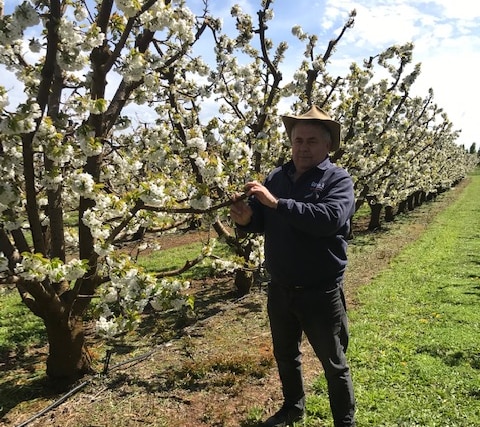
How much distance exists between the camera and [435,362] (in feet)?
17.0

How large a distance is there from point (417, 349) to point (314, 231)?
3.66 metres

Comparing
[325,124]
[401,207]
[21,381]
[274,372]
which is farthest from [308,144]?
[401,207]

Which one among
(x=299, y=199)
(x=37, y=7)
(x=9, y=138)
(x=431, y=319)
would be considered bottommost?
(x=431, y=319)

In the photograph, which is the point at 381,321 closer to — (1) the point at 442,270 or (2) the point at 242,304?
(2) the point at 242,304

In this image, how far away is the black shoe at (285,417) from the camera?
12.3 ft

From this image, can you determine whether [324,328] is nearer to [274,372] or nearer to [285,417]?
[285,417]

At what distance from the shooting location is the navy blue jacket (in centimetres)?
286

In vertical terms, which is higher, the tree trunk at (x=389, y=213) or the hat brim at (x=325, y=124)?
the hat brim at (x=325, y=124)

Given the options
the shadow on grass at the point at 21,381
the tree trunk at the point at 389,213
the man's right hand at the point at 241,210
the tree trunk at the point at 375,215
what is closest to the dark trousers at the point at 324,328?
the man's right hand at the point at 241,210

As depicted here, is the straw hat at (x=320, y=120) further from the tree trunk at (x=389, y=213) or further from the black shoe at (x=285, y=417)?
the tree trunk at (x=389, y=213)

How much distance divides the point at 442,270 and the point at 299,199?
845 cm

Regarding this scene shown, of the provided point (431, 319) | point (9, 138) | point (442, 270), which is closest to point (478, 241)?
point (442, 270)

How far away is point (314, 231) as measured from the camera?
112 inches

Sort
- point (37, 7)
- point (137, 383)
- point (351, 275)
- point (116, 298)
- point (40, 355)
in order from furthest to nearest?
point (351, 275) → point (40, 355) → point (137, 383) → point (116, 298) → point (37, 7)
